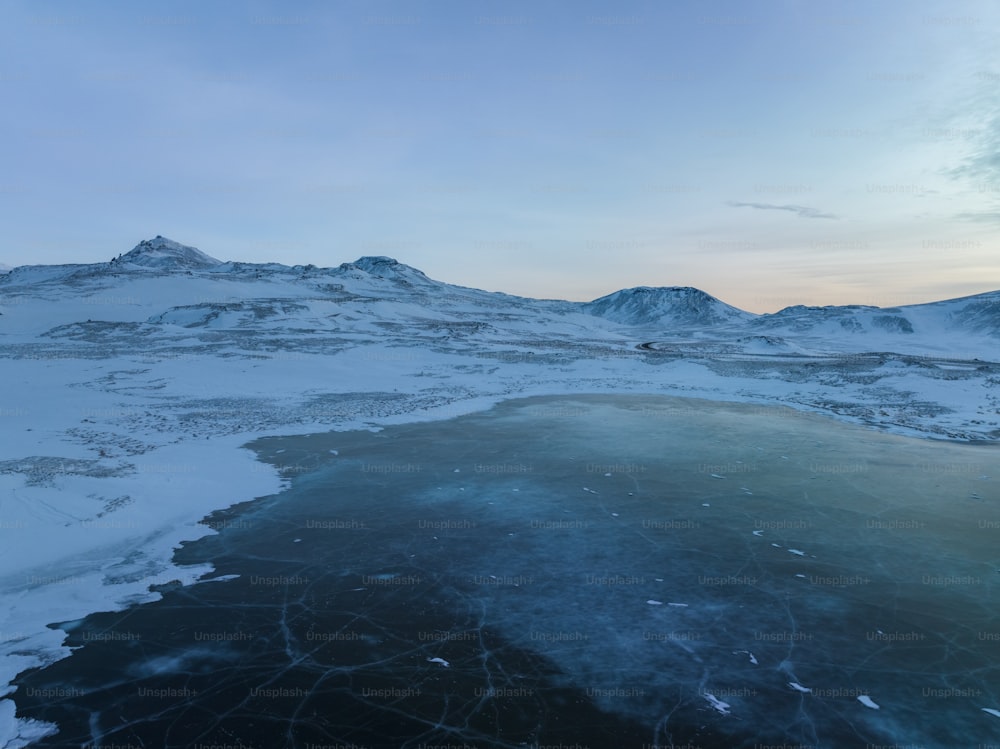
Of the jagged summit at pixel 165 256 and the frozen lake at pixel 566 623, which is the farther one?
the jagged summit at pixel 165 256

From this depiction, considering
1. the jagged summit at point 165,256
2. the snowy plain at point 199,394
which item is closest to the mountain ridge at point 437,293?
the jagged summit at point 165,256

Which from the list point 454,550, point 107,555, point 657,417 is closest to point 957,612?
point 454,550

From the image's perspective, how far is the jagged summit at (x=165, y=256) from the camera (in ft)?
437

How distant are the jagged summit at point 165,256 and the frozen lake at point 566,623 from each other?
138 m

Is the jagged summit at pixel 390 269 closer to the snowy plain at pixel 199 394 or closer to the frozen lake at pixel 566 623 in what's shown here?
the snowy plain at pixel 199 394

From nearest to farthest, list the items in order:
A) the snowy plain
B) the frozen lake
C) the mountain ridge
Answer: the frozen lake, the snowy plain, the mountain ridge

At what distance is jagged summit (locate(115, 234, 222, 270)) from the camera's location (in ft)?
437

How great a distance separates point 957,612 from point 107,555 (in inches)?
618

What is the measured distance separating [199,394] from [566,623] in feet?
88.5

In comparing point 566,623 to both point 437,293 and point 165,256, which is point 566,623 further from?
point 165,256

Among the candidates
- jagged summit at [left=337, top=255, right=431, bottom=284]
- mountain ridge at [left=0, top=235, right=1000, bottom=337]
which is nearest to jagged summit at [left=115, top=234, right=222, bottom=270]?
mountain ridge at [left=0, top=235, right=1000, bottom=337]

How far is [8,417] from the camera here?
2178 cm

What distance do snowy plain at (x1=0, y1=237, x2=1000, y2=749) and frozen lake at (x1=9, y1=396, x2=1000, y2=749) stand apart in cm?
135

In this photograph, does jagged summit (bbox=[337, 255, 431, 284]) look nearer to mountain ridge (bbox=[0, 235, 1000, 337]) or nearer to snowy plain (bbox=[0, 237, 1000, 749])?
mountain ridge (bbox=[0, 235, 1000, 337])
